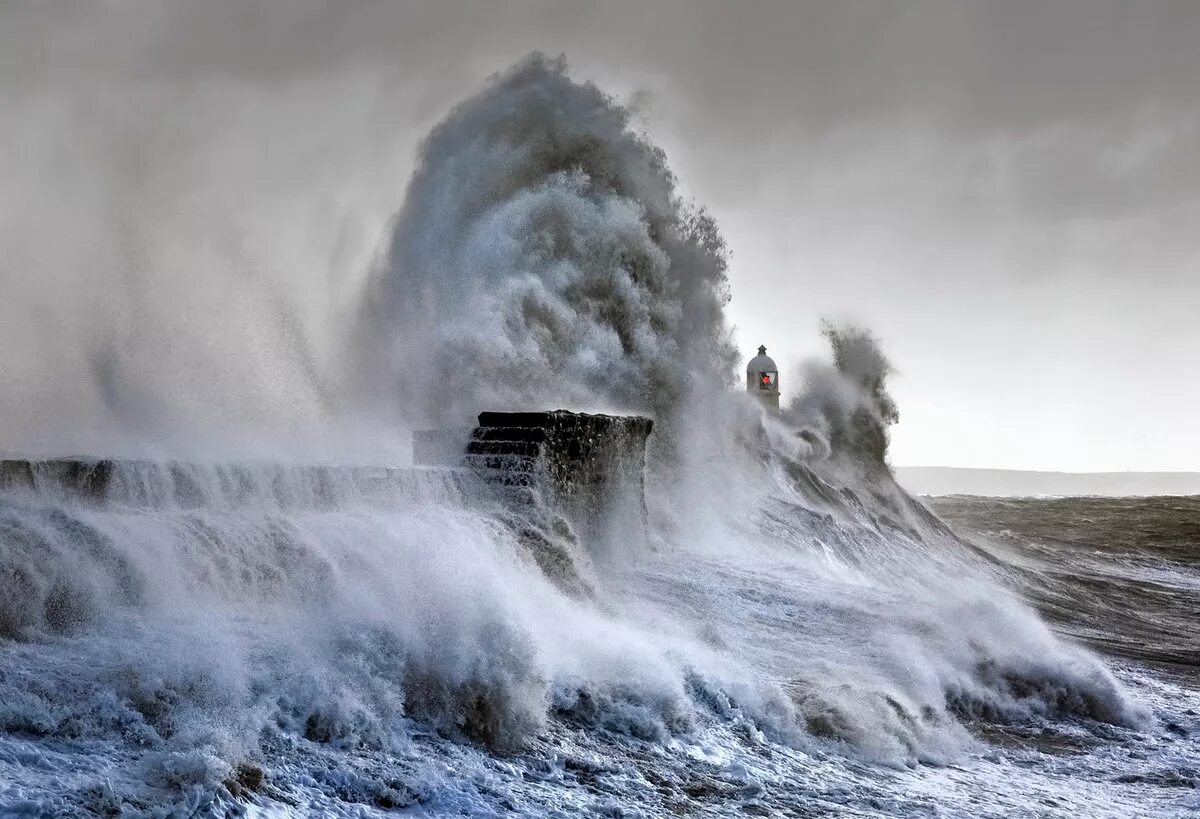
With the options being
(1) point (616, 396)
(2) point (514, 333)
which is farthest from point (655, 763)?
(1) point (616, 396)

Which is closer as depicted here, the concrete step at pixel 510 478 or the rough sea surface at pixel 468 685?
the rough sea surface at pixel 468 685

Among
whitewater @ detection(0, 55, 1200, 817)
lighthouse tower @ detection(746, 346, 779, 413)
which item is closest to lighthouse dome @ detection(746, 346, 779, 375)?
lighthouse tower @ detection(746, 346, 779, 413)

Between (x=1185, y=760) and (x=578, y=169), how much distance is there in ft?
34.0

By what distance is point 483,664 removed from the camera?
4941 millimetres

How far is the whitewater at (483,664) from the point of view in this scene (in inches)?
153

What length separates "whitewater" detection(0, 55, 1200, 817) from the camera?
153 inches

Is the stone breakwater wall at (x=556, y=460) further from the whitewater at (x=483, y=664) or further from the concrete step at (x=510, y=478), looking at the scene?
the whitewater at (x=483, y=664)

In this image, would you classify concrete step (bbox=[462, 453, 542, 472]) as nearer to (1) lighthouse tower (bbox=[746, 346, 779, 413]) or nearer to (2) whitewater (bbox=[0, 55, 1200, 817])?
(2) whitewater (bbox=[0, 55, 1200, 817])

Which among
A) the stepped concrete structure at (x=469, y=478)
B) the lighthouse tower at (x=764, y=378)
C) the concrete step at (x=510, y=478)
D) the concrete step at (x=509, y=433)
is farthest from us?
the lighthouse tower at (x=764, y=378)

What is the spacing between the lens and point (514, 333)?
11391 millimetres

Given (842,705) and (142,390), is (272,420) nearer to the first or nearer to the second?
(142,390)

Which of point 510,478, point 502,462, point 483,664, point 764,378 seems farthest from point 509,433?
point 764,378

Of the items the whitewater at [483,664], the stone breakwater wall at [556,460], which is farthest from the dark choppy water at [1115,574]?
the stone breakwater wall at [556,460]

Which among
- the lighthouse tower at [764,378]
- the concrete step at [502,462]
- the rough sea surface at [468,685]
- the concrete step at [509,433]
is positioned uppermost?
the lighthouse tower at [764,378]
